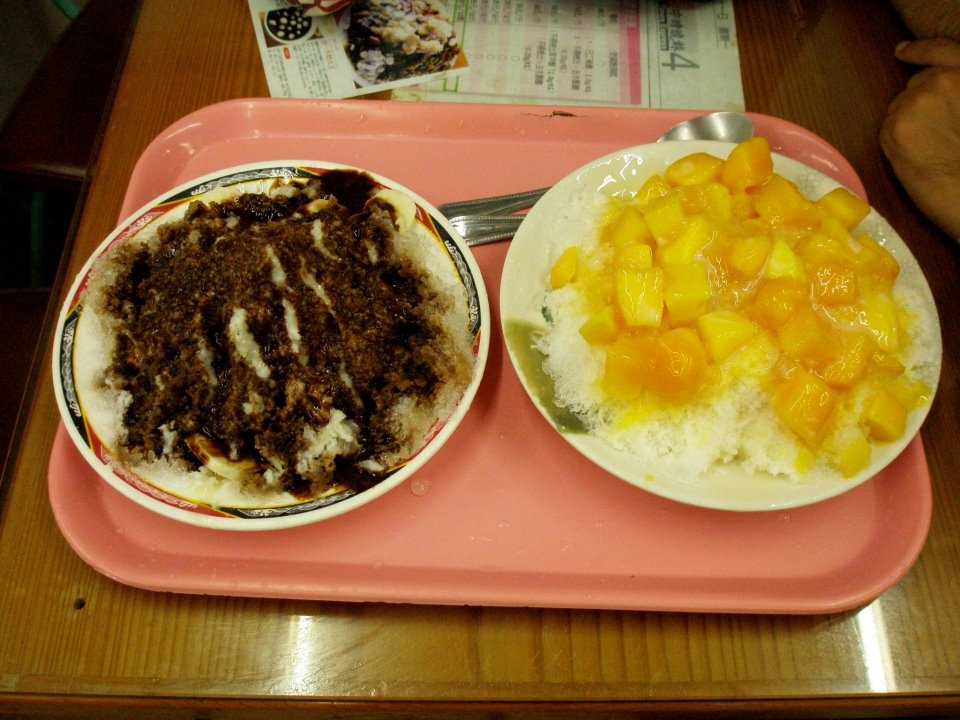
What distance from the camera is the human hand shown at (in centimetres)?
161

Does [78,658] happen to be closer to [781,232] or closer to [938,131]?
A: [781,232]

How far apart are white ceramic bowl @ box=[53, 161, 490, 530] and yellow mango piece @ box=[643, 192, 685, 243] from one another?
0.37m

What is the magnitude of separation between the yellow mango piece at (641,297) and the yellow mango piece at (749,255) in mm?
172

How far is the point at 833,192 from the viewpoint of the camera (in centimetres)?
135

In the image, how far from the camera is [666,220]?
4.16 feet

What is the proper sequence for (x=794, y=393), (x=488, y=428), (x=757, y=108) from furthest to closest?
(x=757, y=108) → (x=488, y=428) → (x=794, y=393)

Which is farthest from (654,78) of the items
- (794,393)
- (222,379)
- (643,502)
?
(222,379)

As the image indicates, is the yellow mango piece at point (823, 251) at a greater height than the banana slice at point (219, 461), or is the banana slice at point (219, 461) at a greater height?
the yellow mango piece at point (823, 251)

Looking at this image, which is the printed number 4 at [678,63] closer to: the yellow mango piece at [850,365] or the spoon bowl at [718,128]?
the spoon bowl at [718,128]

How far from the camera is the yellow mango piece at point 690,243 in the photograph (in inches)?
48.4

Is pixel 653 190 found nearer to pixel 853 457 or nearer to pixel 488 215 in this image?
pixel 488 215

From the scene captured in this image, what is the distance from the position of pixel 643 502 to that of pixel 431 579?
0.45 metres

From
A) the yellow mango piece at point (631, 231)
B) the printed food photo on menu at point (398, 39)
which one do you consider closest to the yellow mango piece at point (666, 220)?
the yellow mango piece at point (631, 231)

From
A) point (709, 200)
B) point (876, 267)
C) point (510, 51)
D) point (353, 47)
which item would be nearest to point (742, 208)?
point (709, 200)
